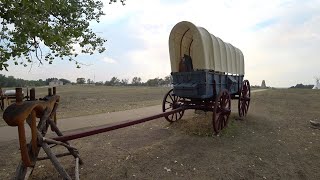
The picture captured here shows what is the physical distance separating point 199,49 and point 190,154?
326 centimetres

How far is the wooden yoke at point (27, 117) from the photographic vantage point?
161 inches

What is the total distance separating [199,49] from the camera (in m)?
8.93

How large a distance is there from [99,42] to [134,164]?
587 centimetres

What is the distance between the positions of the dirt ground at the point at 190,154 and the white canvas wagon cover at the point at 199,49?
2098 mm

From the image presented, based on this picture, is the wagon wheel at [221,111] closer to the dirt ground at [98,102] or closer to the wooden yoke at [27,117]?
the wooden yoke at [27,117]

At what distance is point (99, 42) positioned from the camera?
36.0ft

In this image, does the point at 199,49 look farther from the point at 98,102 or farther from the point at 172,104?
the point at 98,102

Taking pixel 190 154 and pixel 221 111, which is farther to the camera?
pixel 221 111

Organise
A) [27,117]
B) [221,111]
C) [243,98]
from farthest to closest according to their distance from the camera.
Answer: [243,98]
[221,111]
[27,117]

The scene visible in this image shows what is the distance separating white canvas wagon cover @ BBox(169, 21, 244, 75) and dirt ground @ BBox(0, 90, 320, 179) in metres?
2.10

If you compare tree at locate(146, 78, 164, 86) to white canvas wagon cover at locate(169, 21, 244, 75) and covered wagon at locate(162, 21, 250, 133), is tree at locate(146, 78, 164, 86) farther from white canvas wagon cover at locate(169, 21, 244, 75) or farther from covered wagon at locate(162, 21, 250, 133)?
covered wagon at locate(162, 21, 250, 133)

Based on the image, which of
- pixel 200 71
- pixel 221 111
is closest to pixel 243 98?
pixel 221 111

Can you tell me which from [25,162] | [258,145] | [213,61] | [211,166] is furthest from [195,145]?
[25,162]

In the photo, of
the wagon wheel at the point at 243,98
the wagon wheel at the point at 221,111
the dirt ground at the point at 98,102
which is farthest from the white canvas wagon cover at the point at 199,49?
the dirt ground at the point at 98,102
